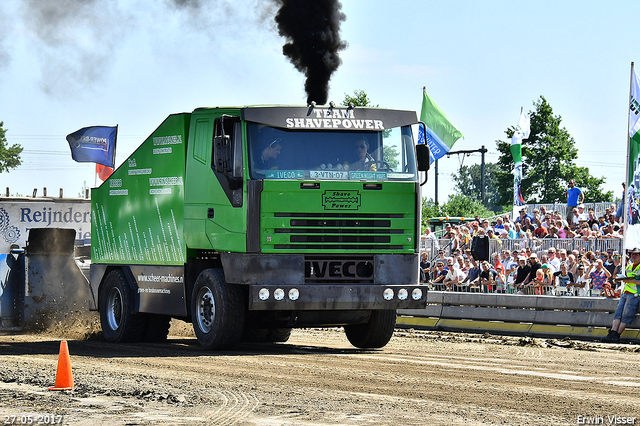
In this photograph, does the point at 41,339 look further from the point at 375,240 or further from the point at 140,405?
the point at 140,405

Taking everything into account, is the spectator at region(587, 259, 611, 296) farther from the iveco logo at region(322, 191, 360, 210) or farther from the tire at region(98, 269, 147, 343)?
the tire at region(98, 269, 147, 343)

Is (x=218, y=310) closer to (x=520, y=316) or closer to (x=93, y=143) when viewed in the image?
(x=520, y=316)

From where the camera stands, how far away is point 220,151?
12367 millimetres

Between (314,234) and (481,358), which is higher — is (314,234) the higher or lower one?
the higher one

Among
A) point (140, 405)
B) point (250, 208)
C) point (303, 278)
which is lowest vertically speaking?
point (140, 405)

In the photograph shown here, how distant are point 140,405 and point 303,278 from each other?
443 cm

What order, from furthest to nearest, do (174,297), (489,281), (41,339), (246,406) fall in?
(489,281) < (41,339) < (174,297) < (246,406)

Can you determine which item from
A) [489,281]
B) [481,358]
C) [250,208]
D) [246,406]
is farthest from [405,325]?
[246,406]

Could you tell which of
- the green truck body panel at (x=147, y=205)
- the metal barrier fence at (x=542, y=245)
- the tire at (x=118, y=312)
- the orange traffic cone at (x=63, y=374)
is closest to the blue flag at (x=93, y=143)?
the metal barrier fence at (x=542, y=245)

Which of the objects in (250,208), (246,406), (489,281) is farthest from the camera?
(489,281)

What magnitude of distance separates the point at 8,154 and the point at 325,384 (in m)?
87.8

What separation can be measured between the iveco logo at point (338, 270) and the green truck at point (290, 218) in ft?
0.04

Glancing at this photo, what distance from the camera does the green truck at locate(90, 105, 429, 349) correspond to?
12.3m

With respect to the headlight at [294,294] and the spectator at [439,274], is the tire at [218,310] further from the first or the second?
the spectator at [439,274]
